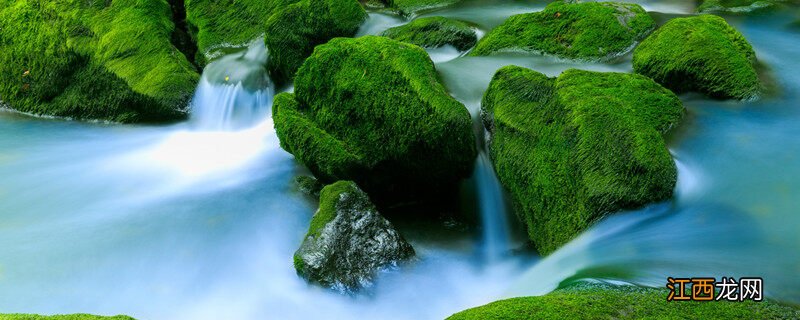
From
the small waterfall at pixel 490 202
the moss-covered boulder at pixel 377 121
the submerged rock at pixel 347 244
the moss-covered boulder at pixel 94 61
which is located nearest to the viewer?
the submerged rock at pixel 347 244

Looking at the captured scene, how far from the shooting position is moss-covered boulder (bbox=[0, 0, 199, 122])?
8.98 m

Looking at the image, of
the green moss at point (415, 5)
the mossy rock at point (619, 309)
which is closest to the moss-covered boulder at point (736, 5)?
the green moss at point (415, 5)

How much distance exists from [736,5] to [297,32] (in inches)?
242

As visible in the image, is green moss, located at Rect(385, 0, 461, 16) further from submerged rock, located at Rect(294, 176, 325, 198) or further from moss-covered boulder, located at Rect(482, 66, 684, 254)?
moss-covered boulder, located at Rect(482, 66, 684, 254)

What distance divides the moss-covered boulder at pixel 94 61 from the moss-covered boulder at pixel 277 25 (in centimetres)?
48

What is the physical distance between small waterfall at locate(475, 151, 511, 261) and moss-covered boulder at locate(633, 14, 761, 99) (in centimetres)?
203

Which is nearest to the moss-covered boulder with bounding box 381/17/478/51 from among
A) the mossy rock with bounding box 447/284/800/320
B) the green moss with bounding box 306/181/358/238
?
the green moss with bounding box 306/181/358/238

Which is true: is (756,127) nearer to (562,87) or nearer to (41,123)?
(562,87)

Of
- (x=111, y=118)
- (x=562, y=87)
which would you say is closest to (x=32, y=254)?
(x=111, y=118)

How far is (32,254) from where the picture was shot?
620cm

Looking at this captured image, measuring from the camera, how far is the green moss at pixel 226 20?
9.71m

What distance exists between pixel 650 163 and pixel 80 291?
4.73 metres

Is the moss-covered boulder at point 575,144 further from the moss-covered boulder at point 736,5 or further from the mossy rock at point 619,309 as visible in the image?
the moss-covered boulder at point 736,5

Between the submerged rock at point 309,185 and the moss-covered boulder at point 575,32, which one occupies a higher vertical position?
the moss-covered boulder at point 575,32
